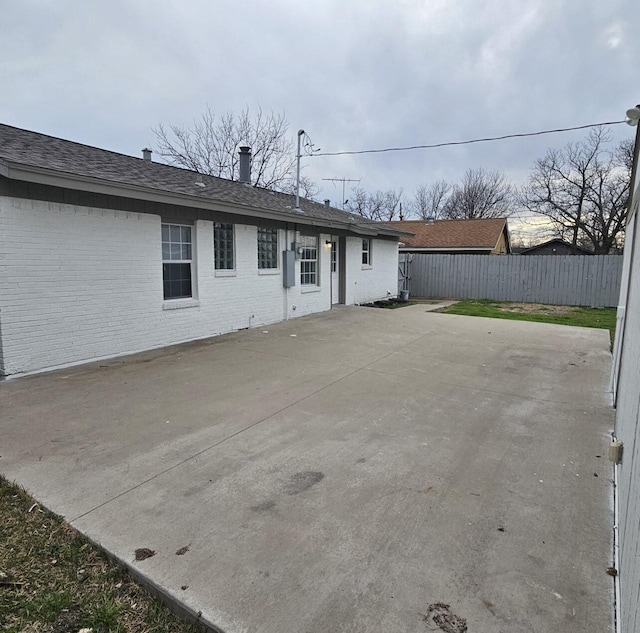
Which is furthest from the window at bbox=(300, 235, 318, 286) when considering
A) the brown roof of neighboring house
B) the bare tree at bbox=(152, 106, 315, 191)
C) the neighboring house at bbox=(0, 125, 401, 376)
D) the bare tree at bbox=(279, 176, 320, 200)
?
the bare tree at bbox=(279, 176, 320, 200)

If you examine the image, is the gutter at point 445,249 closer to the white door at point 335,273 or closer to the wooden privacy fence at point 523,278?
the wooden privacy fence at point 523,278

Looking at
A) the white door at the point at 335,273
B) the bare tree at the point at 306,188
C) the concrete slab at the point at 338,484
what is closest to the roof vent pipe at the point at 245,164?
the white door at the point at 335,273

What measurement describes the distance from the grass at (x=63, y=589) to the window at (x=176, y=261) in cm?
576

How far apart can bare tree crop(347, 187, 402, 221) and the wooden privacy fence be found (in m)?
25.3

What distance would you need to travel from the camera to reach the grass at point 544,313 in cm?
1137

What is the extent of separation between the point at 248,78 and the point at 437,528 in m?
17.3

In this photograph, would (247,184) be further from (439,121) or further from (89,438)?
(89,438)

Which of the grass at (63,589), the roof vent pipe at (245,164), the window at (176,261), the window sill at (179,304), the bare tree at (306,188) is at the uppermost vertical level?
the bare tree at (306,188)

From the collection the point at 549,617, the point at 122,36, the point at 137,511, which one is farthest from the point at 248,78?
the point at 549,617

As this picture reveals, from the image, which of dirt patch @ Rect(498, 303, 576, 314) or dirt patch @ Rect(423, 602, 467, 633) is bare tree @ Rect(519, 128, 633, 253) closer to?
dirt patch @ Rect(498, 303, 576, 314)

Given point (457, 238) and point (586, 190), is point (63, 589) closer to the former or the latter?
point (457, 238)

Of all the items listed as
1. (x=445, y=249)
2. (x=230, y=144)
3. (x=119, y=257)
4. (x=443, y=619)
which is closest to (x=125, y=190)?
(x=119, y=257)

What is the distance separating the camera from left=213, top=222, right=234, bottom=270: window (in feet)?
28.9

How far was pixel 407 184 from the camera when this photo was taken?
43188 mm
